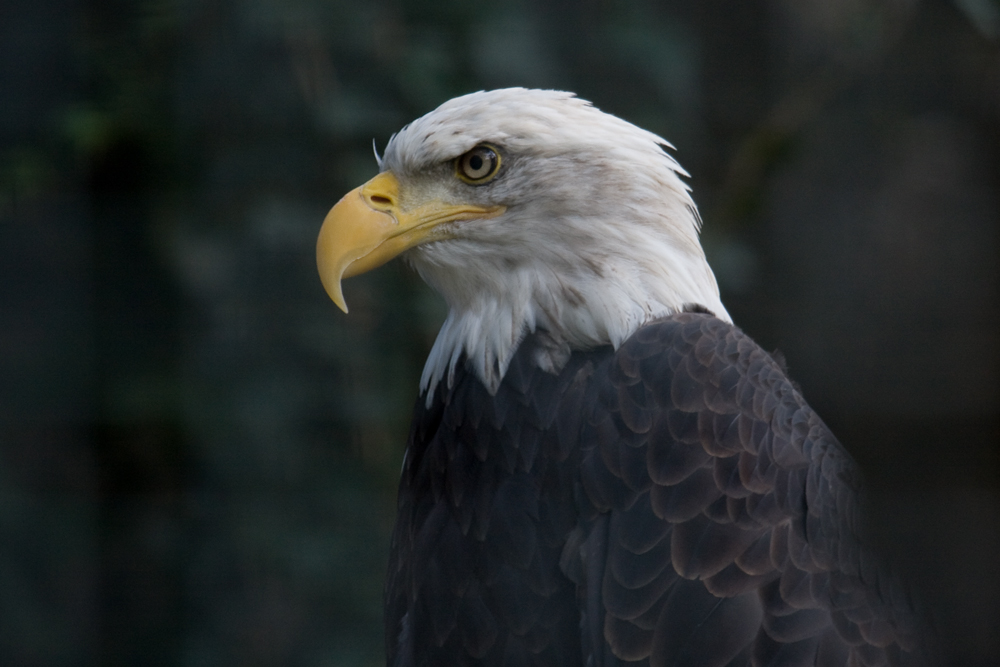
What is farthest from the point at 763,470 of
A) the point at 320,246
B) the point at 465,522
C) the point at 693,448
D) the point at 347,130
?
the point at 347,130

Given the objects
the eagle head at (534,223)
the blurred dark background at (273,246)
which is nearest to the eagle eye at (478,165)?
the eagle head at (534,223)

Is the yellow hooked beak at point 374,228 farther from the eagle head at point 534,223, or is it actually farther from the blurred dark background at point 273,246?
the blurred dark background at point 273,246

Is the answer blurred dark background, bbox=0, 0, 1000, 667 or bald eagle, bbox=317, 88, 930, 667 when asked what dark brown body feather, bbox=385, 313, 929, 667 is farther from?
blurred dark background, bbox=0, 0, 1000, 667

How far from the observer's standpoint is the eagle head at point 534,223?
1233 millimetres

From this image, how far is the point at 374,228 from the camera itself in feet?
4.09

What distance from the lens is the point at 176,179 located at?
1.99 m

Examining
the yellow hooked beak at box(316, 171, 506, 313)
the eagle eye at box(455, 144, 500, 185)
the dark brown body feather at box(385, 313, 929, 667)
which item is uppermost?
the eagle eye at box(455, 144, 500, 185)

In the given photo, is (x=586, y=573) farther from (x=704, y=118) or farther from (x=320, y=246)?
(x=704, y=118)

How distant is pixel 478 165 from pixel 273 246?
2.41 ft

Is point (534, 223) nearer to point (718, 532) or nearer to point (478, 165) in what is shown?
point (478, 165)

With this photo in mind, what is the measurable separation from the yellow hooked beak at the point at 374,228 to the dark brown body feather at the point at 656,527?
0.67 ft

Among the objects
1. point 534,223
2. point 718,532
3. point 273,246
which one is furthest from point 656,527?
point 273,246

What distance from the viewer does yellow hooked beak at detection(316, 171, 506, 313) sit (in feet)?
3.99

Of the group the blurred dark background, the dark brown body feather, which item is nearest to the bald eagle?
the dark brown body feather
